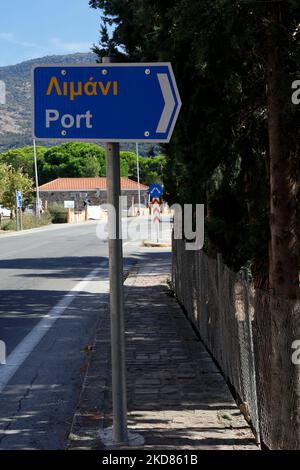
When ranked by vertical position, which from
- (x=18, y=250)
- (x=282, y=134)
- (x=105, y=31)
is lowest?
(x=18, y=250)

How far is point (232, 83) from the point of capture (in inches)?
245

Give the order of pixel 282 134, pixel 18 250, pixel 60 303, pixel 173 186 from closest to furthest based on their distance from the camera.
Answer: pixel 282 134 → pixel 60 303 → pixel 173 186 → pixel 18 250

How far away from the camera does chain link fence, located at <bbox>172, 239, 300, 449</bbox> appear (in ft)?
13.4

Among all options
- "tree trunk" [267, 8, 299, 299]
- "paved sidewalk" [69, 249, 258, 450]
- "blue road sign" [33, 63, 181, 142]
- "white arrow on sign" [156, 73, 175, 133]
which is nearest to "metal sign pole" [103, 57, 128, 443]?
"blue road sign" [33, 63, 181, 142]

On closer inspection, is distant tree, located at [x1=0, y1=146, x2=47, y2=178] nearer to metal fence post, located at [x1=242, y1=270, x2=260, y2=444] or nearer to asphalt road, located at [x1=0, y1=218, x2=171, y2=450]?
asphalt road, located at [x1=0, y1=218, x2=171, y2=450]

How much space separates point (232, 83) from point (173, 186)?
828 centimetres

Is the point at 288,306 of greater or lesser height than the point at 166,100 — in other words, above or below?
below

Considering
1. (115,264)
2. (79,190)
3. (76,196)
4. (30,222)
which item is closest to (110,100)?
(115,264)

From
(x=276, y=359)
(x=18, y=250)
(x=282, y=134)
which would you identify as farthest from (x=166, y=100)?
(x=18, y=250)

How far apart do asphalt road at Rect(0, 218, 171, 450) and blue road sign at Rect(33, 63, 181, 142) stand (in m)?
2.43

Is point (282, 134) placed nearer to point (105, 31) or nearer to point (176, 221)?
point (105, 31)

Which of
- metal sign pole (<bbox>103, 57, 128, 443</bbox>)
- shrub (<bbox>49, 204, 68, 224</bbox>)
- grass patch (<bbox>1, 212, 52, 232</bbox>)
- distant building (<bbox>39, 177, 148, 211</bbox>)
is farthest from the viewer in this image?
distant building (<bbox>39, 177, 148, 211</bbox>)

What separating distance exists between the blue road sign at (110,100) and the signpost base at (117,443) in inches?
84.3

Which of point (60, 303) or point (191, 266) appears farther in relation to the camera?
point (60, 303)
